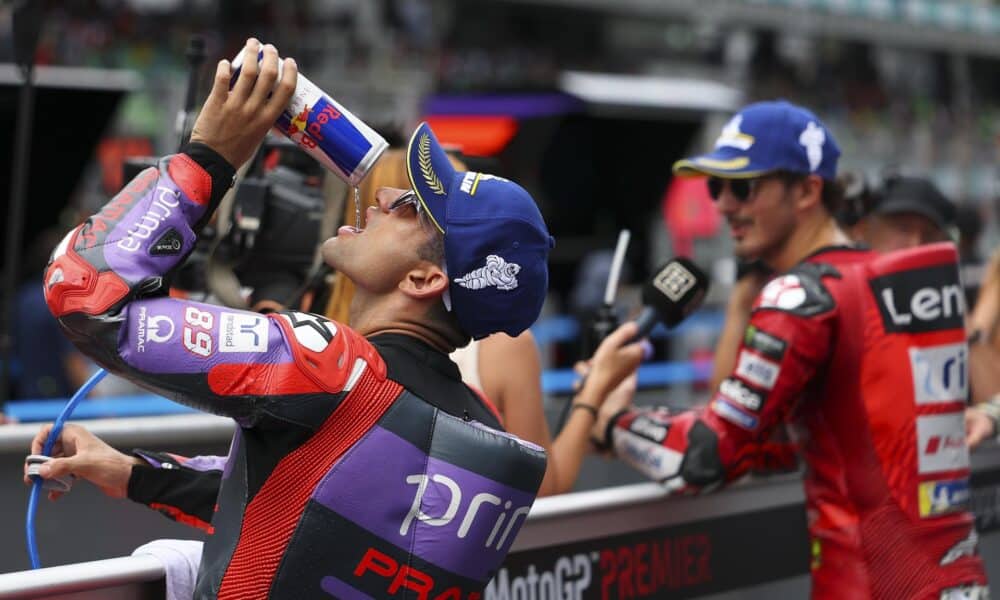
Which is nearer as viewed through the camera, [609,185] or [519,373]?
[519,373]

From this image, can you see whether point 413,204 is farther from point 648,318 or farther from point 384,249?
point 648,318

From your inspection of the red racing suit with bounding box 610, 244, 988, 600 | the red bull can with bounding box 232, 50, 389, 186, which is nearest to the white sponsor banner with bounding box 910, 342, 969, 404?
the red racing suit with bounding box 610, 244, 988, 600

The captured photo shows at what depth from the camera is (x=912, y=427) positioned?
3180 millimetres

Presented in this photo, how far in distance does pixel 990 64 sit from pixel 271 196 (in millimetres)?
22976

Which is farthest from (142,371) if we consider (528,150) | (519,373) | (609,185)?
(609,185)

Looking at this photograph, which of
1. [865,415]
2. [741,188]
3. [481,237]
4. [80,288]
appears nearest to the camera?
[80,288]

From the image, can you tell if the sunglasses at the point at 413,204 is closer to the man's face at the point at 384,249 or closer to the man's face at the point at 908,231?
the man's face at the point at 384,249

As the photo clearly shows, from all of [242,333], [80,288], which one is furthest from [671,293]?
[80,288]

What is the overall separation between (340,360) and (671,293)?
1633mm

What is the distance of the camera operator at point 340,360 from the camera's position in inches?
76.3

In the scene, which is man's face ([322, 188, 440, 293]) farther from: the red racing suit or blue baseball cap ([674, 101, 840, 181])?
blue baseball cap ([674, 101, 840, 181])

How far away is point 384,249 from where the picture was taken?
2213 mm

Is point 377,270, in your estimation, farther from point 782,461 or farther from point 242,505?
point 782,461

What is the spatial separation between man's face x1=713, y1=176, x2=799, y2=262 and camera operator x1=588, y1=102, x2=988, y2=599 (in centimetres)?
14
